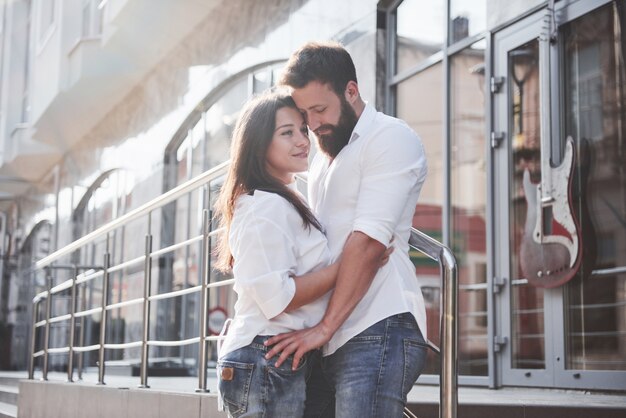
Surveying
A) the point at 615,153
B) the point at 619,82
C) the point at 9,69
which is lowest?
the point at 615,153

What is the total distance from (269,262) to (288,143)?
0.37 m

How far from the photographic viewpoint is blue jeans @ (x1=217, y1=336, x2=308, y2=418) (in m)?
2.53

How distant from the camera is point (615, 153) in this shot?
6.11 m

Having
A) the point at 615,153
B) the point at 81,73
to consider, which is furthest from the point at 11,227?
the point at 615,153

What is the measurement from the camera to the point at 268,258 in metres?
2.57

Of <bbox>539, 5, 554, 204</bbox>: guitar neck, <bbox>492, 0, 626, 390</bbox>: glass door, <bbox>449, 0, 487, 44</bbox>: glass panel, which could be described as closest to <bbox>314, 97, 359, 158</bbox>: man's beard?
<bbox>492, 0, 626, 390</bbox>: glass door

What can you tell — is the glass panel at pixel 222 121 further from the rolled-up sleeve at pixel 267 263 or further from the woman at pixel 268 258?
the rolled-up sleeve at pixel 267 263

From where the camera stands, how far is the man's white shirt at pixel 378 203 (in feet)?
8.39

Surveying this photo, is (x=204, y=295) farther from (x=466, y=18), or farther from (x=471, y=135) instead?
(x=466, y=18)

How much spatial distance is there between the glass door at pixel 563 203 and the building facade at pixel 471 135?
0.01 metres

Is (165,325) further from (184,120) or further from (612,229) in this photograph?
(612,229)

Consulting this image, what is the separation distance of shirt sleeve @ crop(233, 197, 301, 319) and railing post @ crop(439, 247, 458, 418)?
0.58m

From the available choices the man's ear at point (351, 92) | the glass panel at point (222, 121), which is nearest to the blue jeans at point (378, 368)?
the man's ear at point (351, 92)

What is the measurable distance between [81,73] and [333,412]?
11.6 m
